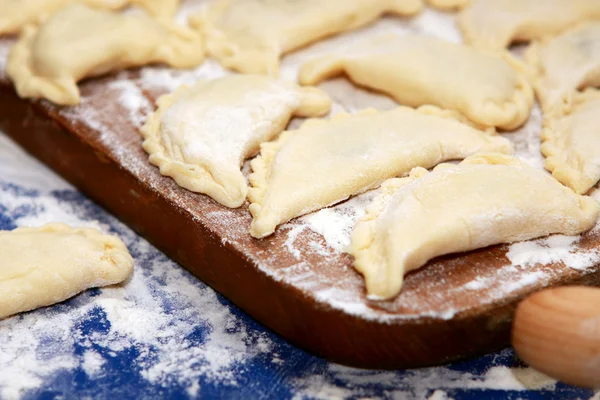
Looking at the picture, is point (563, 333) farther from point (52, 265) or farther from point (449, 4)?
point (449, 4)

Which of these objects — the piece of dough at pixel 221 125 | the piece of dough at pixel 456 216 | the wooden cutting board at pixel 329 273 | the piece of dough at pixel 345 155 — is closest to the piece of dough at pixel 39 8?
the piece of dough at pixel 221 125

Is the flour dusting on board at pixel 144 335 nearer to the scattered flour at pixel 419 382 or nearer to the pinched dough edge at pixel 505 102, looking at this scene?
the scattered flour at pixel 419 382

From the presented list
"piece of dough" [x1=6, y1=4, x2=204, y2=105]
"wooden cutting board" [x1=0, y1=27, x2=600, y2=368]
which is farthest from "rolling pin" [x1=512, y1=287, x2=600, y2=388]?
"piece of dough" [x1=6, y1=4, x2=204, y2=105]

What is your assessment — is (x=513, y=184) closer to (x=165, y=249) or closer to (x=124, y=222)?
(x=165, y=249)

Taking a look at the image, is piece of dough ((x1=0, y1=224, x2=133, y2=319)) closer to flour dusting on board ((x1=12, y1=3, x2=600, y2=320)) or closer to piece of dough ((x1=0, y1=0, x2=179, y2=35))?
flour dusting on board ((x1=12, y1=3, x2=600, y2=320))

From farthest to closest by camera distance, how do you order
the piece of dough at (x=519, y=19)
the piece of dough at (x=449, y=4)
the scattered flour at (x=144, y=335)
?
the piece of dough at (x=449, y=4), the piece of dough at (x=519, y=19), the scattered flour at (x=144, y=335)

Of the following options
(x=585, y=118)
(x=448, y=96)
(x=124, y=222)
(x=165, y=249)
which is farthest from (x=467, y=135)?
(x=124, y=222)
